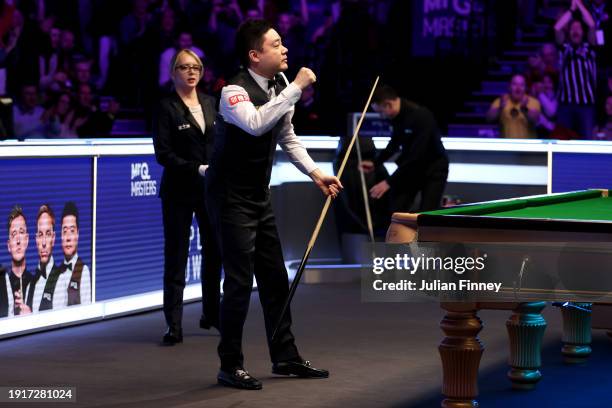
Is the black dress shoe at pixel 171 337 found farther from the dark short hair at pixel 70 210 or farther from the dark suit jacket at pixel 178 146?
the dark short hair at pixel 70 210

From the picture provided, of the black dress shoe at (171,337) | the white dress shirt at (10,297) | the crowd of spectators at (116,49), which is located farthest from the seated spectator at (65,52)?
the black dress shoe at (171,337)

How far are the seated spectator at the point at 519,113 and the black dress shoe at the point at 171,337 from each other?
6.50 meters

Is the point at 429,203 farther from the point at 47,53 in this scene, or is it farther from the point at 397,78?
the point at 397,78

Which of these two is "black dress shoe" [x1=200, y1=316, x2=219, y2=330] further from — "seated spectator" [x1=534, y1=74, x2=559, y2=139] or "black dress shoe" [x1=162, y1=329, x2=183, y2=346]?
"seated spectator" [x1=534, y1=74, x2=559, y2=139]

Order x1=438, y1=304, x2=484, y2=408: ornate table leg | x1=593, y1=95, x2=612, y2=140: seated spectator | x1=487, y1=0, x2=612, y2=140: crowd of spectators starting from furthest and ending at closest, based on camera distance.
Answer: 1. x1=487, y1=0, x2=612, y2=140: crowd of spectators
2. x1=593, y1=95, x2=612, y2=140: seated spectator
3. x1=438, y1=304, x2=484, y2=408: ornate table leg

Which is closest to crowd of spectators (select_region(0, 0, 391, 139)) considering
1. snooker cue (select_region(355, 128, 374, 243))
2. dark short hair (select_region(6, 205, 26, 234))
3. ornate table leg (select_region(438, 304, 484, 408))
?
snooker cue (select_region(355, 128, 374, 243))

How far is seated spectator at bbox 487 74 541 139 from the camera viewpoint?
1339 cm

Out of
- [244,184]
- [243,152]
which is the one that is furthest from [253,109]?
[244,184]

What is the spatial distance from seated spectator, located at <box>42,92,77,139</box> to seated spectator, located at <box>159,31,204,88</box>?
1.38 m

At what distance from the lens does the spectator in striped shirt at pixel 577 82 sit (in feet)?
46.2

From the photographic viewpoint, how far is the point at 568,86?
1423 centimetres

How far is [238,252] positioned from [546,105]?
8.13 meters

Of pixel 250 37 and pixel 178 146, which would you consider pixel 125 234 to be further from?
pixel 250 37

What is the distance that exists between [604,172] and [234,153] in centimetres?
501
